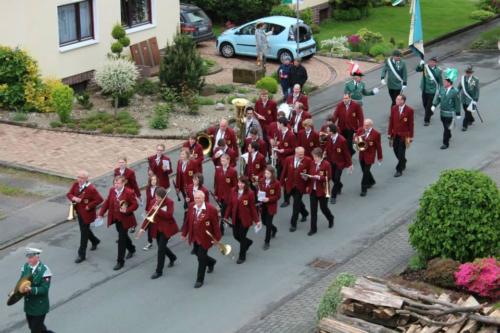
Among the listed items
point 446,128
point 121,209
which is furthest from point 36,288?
point 446,128

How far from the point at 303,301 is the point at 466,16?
27.8 meters

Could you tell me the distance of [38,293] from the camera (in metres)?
12.7

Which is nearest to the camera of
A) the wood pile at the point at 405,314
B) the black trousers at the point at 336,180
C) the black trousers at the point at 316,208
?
the wood pile at the point at 405,314

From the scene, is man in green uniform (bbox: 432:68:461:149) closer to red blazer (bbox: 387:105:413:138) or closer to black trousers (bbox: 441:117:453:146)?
black trousers (bbox: 441:117:453:146)

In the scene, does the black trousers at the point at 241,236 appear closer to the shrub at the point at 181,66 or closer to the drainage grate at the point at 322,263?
the drainage grate at the point at 322,263

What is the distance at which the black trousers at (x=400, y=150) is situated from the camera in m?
20.4

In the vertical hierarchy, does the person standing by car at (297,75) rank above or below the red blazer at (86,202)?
above

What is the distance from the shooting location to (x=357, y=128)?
2075cm

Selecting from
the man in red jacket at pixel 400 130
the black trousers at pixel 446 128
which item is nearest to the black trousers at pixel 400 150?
the man in red jacket at pixel 400 130

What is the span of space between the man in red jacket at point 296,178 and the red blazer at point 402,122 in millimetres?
3578

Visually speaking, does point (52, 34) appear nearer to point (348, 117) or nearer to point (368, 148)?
point (348, 117)

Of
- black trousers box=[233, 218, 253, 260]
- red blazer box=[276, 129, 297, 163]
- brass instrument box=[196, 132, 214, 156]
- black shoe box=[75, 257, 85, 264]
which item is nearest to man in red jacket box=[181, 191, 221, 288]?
black trousers box=[233, 218, 253, 260]

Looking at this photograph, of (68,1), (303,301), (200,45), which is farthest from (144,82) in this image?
(303,301)

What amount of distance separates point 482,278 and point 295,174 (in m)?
4.66
